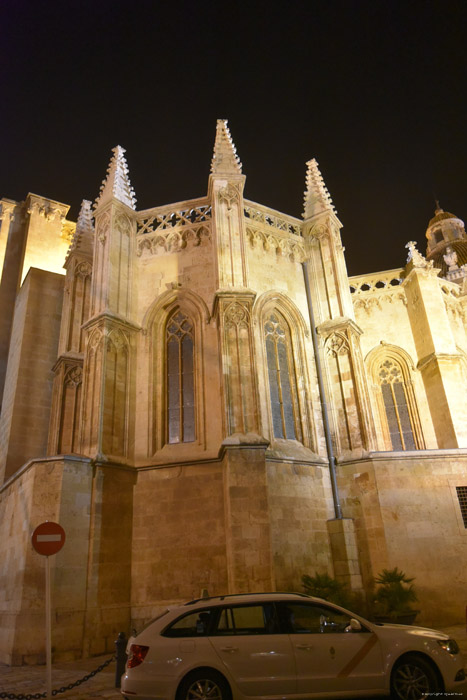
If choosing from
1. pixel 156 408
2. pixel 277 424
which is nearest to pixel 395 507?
pixel 277 424

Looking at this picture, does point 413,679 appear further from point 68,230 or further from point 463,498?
point 68,230

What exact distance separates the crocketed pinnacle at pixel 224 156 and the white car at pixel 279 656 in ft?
44.3

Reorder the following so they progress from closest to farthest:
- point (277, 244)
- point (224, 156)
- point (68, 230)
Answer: point (224, 156) → point (277, 244) → point (68, 230)

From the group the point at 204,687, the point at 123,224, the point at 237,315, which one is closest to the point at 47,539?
the point at 204,687

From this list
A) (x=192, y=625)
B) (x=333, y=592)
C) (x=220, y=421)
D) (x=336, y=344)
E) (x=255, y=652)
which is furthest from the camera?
(x=336, y=344)

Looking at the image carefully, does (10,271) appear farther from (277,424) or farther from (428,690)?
(428,690)

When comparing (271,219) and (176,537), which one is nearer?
(176,537)

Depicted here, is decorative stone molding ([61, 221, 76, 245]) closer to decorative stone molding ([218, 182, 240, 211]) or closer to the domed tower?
decorative stone molding ([218, 182, 240, 211])

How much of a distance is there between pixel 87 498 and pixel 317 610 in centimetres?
752

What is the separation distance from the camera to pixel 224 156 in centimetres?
1662

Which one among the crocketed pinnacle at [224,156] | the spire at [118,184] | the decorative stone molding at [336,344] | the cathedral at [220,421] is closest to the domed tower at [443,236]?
the cathedral at [220,421]

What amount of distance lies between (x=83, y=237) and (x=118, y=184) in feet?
10.3

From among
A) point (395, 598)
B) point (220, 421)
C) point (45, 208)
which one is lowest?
point (395, 598)

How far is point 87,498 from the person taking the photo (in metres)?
12.0
